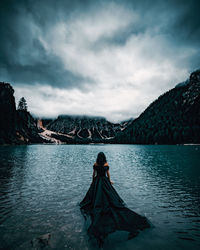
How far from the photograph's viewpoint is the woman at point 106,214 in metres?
6.82

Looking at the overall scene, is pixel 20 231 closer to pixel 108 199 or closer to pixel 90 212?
pixel 90 212

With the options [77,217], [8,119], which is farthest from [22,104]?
[77,217]

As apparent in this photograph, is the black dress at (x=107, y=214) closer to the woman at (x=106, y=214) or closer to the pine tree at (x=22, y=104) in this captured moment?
the woman at (x=106, y=214)

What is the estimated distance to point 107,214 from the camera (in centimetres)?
774

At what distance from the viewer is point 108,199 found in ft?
27.0

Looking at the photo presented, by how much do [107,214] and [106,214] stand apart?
6 cm

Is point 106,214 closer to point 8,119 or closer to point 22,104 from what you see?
point 8,119

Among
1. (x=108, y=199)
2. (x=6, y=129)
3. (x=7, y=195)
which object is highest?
(x=6, y=129)

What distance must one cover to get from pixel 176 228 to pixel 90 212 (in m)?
4.79

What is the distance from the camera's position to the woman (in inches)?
269

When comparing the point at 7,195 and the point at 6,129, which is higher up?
the point at 6,129

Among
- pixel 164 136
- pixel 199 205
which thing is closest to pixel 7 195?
pixel 199 205

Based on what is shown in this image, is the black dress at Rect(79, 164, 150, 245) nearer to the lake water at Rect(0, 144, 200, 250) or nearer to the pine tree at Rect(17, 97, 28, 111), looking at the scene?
the lake water at Rect(0, 144, 200, 250)

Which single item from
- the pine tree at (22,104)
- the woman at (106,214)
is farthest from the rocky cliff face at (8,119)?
the woman at (106,214)
